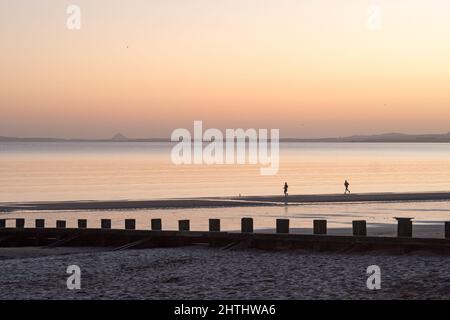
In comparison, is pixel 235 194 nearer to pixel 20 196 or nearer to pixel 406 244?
pixel 20 196

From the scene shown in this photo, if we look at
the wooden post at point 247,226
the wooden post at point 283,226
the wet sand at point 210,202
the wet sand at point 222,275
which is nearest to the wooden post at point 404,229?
the wet sand at point 222,275

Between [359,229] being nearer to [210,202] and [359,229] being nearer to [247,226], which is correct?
[247,226]

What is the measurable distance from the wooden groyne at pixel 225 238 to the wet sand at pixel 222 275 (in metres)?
0.62

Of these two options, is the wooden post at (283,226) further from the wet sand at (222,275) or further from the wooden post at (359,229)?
the wooden post at (359,229)

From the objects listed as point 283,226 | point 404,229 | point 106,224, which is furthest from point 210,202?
point 404,229

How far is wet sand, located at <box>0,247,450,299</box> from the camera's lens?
19.5 metres

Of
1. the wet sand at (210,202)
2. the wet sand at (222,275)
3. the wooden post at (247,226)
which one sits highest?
the wooden post at (247,226)

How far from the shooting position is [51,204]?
7175 cm

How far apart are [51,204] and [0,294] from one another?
52662 millimetres

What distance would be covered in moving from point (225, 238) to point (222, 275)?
19.5 ft

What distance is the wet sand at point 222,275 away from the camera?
1950 centimetres

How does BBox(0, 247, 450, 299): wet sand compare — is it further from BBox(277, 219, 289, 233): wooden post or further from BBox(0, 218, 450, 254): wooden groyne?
BBox(277, 219, 289, 233): wooden post

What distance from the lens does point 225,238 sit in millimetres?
28078
